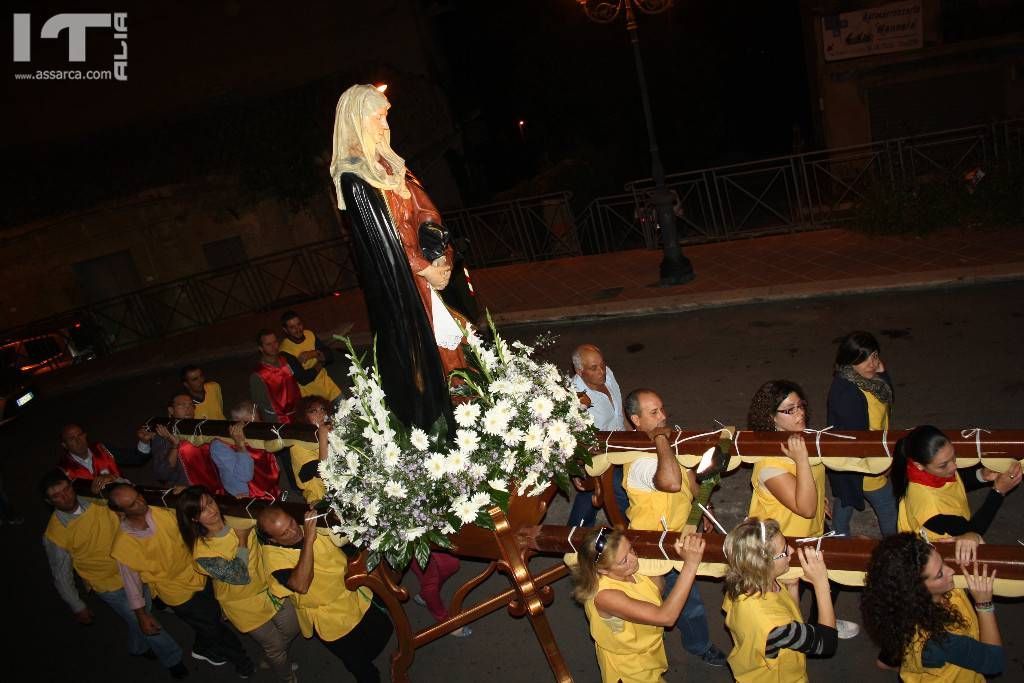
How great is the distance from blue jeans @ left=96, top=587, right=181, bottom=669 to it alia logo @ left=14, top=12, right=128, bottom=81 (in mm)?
18659

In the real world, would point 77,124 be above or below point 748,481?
above

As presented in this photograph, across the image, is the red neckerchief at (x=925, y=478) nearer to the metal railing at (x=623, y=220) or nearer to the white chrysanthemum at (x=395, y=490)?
the white chrysanthemum at (x=395, y=490)

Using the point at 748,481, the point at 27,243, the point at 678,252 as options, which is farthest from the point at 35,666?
the point at 27,243

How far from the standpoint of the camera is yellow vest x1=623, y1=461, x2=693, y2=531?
13.5ft

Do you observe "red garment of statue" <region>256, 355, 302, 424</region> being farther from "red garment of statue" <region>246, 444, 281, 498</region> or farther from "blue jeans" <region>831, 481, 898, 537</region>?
"blue jeans" <region>831, 481, 898, 537</region>

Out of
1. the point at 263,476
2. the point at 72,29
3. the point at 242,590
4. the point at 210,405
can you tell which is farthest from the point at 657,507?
the point at 72,29

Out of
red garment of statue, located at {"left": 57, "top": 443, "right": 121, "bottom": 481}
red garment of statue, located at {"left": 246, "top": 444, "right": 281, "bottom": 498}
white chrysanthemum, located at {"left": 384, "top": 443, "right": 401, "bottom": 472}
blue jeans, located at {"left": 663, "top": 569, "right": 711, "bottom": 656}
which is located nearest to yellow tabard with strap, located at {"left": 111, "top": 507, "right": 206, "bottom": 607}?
red garment of statue, located at {"left": 246, "top": 444, "right": 281, "bottom": 498}

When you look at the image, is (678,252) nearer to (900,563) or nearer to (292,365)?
(292,365)

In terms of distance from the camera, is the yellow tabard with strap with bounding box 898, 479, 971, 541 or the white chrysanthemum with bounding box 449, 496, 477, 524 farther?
the white chrysanthemum with bounding box 449, 496, 477, 524

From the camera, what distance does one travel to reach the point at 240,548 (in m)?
4.59

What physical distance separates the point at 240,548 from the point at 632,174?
22.5m

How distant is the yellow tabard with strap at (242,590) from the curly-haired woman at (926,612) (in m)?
3.55

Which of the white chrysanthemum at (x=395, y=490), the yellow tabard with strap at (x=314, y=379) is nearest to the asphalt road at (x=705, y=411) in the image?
the white chrysanthemum at (x=395, y=490)

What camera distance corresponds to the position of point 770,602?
3.14 m
